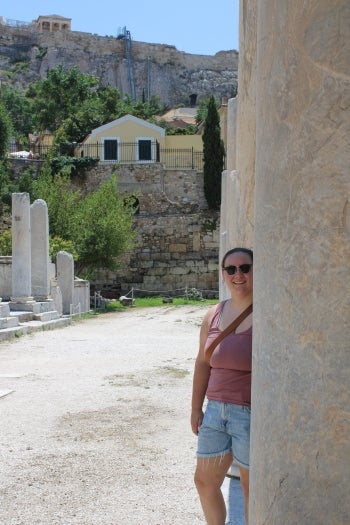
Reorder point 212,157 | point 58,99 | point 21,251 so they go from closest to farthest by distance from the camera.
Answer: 1. point 21,251
2. point 212,157
3. point 58,99

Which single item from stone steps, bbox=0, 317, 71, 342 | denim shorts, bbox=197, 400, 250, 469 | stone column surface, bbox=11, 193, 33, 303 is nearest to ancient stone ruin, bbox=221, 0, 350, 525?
denim shorts, bbox=197, 400, 250, 469

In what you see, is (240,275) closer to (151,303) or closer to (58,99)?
(151,303)

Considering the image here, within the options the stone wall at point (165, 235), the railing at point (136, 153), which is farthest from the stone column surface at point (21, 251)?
the railing at point (136, 153)

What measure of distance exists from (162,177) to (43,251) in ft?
67.0

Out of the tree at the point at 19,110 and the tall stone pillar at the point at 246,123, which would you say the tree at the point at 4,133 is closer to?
the tree at the point at 19,110

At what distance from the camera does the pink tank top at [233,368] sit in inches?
145

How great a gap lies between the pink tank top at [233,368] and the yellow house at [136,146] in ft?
133

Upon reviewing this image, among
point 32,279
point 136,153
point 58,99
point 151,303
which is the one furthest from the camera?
point 58,99

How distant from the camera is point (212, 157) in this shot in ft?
136

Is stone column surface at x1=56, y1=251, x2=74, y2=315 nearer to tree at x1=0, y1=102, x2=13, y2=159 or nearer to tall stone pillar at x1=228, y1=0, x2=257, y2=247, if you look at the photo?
tree at x1=0, y1=102, x2=13, y2=159

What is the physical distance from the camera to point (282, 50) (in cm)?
257

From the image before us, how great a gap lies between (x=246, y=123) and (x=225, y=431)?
83.7 inches

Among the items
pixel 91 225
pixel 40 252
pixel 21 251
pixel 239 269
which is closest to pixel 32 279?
pixel 40 252

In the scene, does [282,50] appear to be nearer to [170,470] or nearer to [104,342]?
[170,470]
